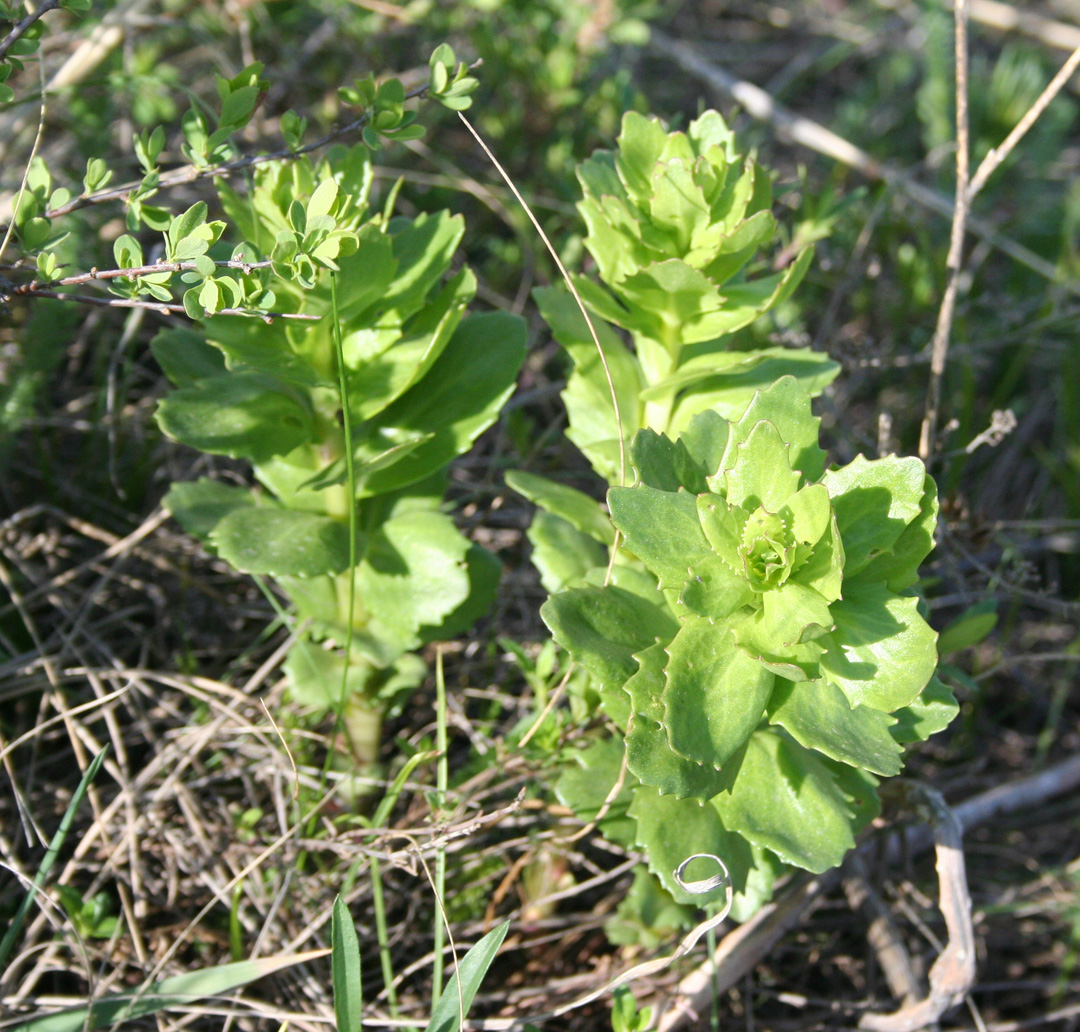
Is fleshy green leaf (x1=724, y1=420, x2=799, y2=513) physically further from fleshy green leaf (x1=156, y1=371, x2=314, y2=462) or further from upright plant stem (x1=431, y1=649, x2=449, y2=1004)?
fleshy green leaf (x1=156, y1=371, x2=314, y2=462)

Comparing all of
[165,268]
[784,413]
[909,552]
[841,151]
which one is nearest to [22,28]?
[165,268]

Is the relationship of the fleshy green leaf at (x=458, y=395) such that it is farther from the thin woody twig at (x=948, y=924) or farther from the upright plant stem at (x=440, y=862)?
the thin woody twig at (x=948, y=924)

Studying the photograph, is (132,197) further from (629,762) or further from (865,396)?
(865,396)

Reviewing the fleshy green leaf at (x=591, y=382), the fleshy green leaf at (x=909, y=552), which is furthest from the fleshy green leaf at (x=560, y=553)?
the fleshy green leaf at (x=909, y=552)

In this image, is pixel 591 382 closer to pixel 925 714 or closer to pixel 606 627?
pixel 606 627

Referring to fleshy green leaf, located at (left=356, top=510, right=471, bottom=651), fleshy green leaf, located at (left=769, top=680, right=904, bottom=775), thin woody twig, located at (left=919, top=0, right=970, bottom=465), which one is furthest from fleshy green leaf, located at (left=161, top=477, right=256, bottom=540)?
thin woody twig, located at (left=919, top=0, right=970, bottom=465)
